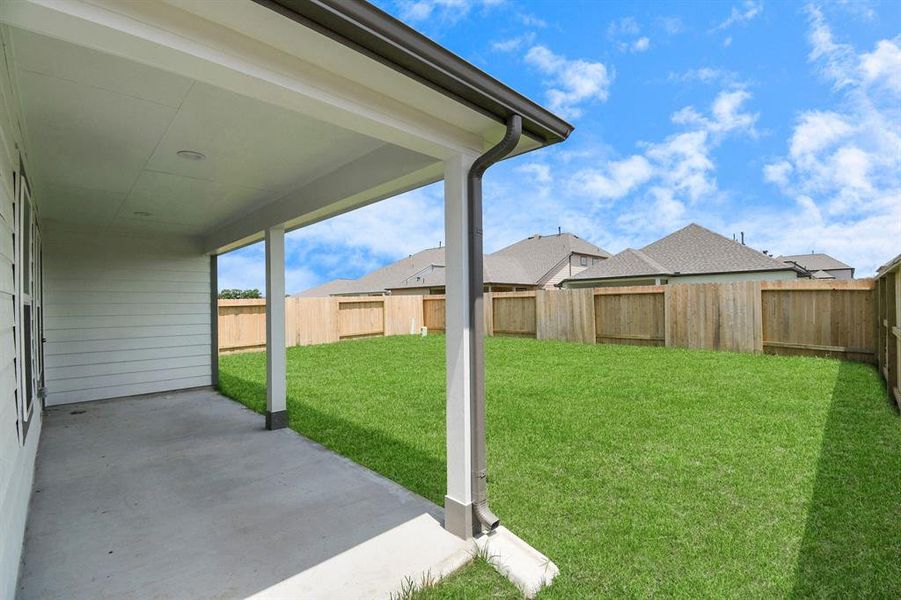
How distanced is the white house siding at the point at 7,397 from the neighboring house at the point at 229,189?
0.08 feet

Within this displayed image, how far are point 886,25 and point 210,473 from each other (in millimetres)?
13546

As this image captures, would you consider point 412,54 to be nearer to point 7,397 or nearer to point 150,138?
point 150,138

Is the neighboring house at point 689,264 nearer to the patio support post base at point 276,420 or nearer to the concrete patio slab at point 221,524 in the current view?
the patio support post base at point 276,420

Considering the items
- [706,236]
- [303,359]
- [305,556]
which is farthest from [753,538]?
[706,236]

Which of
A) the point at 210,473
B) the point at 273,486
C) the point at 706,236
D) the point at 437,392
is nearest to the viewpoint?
the point at 273,486

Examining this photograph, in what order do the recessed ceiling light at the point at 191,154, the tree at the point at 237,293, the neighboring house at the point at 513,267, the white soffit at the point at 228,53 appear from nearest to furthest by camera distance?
the white soffit at the point at 228,53 < the recessed ceiling light at the point at 191,154 < the neighboring house at the point at 513,267 < the tree at the point at 237,293

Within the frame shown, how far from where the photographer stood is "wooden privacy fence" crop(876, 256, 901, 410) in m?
5.32

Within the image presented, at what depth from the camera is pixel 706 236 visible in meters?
18.9

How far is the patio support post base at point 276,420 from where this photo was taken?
498 cm

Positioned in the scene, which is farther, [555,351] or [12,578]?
[555,351]

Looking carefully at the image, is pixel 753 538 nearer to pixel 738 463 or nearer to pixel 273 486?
pixel 738 463

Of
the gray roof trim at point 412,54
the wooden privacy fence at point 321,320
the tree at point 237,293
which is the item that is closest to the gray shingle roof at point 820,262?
the wooden privacy fence at point 321,320

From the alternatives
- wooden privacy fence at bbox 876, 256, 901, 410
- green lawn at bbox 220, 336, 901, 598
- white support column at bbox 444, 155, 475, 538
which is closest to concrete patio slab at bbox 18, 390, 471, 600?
white support column at bbox 444, 155, 475, 538

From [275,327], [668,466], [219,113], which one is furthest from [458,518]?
[275,327]
